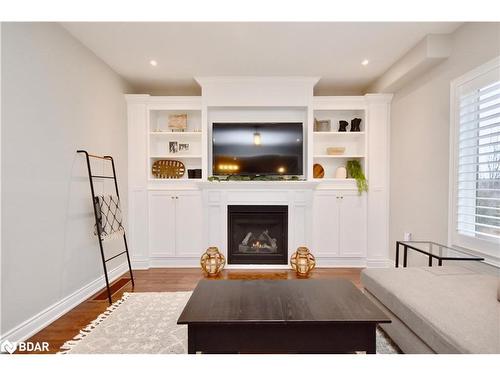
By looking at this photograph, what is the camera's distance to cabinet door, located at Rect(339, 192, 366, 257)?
3.91 metres

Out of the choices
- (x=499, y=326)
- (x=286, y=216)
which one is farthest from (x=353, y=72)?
(x=499, y=326)

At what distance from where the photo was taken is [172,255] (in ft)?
12.9

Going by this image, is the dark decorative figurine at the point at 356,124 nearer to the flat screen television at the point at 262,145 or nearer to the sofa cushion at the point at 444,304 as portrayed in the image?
the flat screen television at the point at 262,145

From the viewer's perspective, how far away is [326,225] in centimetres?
392

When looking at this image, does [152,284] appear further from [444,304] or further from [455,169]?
[455,169]

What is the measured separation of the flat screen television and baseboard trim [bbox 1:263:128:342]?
217 centimetres

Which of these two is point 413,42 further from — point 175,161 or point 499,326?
point 175,161

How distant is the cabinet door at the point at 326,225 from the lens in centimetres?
391

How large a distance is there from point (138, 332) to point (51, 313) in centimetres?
87

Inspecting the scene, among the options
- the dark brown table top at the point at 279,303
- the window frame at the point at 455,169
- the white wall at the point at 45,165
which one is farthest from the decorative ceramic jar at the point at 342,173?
the white wall at the point at 45,165

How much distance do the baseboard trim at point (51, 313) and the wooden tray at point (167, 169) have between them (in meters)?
1.50

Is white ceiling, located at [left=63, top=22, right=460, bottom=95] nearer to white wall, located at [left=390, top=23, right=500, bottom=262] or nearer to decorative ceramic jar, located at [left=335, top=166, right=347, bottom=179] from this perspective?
white wall, located at [left=390, top=23, right=500, bottom=262]

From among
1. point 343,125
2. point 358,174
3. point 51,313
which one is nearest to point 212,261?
point 51,313

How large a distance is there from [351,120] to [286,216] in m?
1.78
